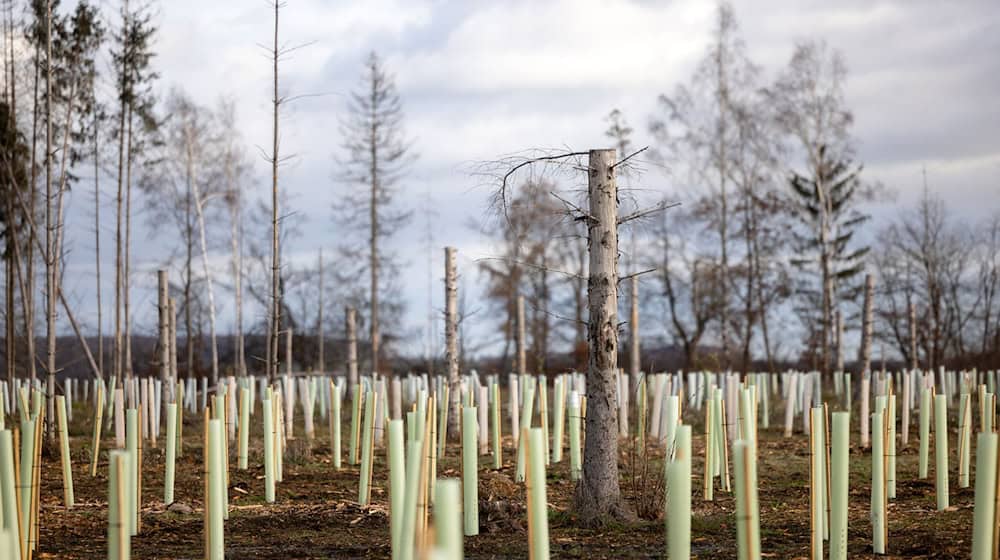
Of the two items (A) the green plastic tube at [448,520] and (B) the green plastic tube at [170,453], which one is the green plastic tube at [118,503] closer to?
(A) the green plastic tube at [448,520]

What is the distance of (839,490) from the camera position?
596 centimetres

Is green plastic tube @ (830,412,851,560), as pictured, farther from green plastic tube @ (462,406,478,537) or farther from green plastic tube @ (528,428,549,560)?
green plastic tube @ (462,406,478,537)

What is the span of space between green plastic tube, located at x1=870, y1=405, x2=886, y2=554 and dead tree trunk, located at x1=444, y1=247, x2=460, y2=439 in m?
8.86

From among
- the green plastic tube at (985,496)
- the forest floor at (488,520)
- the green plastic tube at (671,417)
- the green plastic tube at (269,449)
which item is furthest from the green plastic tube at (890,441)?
the green plastic tube at (269,449)

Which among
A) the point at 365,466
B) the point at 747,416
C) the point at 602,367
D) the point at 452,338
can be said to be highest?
the point at 452,338

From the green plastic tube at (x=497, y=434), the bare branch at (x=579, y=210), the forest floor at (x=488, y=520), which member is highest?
the bare branch at (x=579, y=210)

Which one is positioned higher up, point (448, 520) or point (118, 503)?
point (448, 520)

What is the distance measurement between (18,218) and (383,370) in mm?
17692

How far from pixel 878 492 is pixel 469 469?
254cm

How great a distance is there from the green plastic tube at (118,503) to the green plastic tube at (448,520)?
6.40ft

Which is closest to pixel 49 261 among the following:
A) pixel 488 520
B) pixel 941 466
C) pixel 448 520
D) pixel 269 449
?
pixel 269 449

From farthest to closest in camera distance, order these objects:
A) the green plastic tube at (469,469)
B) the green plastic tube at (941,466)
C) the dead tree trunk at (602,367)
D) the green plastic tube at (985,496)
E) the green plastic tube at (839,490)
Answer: the green plastic tube at (941,466), the dead tree trunk at (602,367), the green plastic tube at (469,469), the green plastic tube at (839,490), the green plastic tube at (985,496)

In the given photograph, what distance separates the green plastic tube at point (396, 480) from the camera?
18.4 feet

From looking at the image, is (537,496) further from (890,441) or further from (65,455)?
(65,455)
